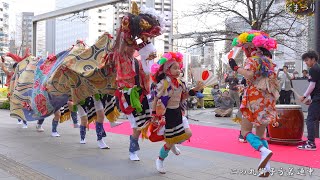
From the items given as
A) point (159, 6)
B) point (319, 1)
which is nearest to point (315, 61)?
point (319, 1)

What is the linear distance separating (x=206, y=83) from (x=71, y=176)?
6.74 ft

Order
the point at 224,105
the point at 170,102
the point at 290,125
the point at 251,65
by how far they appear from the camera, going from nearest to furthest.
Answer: the point at 251,65
the point at 170,102
the point at 290,125
the point at 224,105

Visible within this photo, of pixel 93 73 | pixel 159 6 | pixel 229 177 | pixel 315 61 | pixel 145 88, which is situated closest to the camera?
pixel 229 177

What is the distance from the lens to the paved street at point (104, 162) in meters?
4.82

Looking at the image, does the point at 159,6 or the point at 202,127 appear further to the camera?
the point at 159,6

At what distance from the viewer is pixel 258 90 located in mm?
4555

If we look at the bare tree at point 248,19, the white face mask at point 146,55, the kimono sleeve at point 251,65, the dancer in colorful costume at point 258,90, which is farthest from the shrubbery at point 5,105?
the kimono sleeve at point 251,65

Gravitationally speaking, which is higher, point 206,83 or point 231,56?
point 231,56

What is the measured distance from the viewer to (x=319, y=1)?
784cm

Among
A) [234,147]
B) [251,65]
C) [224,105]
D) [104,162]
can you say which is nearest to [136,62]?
[104,162]

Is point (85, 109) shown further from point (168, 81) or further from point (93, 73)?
point (168, 81)

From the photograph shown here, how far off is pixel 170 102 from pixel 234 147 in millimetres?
2493

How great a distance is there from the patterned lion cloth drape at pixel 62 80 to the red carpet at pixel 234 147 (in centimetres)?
208

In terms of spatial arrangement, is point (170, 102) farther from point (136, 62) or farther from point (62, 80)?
point (62, 80)
